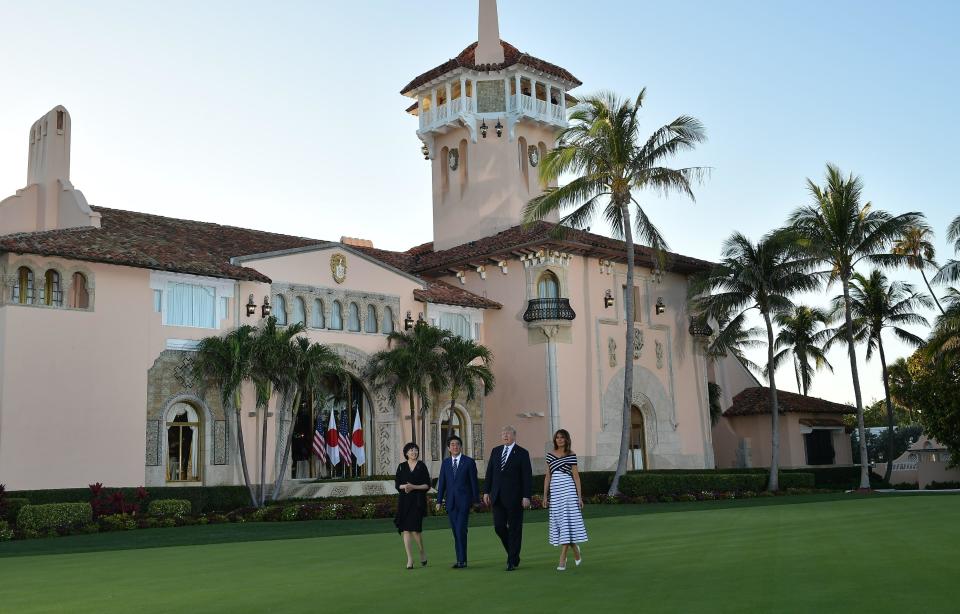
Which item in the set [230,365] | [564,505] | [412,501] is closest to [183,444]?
[230,365]

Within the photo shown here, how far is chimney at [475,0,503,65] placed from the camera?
4134 cm

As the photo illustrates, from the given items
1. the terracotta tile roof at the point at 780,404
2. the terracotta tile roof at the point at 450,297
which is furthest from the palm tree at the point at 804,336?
the terracotta tile roof at the point at 450,297

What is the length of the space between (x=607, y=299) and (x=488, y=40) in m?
13.0

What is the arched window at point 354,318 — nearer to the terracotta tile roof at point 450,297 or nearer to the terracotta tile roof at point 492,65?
the terracotta tile roof at point 450,297

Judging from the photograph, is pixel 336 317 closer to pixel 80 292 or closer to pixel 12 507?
pixel 80 292

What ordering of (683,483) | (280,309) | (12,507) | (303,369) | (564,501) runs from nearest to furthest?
(564,501), (12,507), (303,369), (280,309), (683,483)

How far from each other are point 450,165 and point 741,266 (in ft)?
42.8

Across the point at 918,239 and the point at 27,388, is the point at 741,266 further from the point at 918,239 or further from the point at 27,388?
the point at 27,388

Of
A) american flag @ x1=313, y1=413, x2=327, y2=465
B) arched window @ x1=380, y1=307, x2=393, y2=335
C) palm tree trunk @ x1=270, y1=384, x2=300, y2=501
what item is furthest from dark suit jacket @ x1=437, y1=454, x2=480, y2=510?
arched window @ x1=380, y1=307, x2=393, y2=335

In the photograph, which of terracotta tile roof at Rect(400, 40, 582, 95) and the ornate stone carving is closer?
the ornate stone carving

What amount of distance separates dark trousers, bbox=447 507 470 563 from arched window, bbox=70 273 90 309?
17966 millimetres

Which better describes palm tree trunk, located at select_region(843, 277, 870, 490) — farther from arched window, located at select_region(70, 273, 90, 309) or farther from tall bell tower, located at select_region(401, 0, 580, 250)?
arched window, located at select_region(70, 273, 90, 309)

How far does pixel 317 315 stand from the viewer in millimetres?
31203

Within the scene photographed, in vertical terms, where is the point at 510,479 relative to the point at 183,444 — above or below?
below
